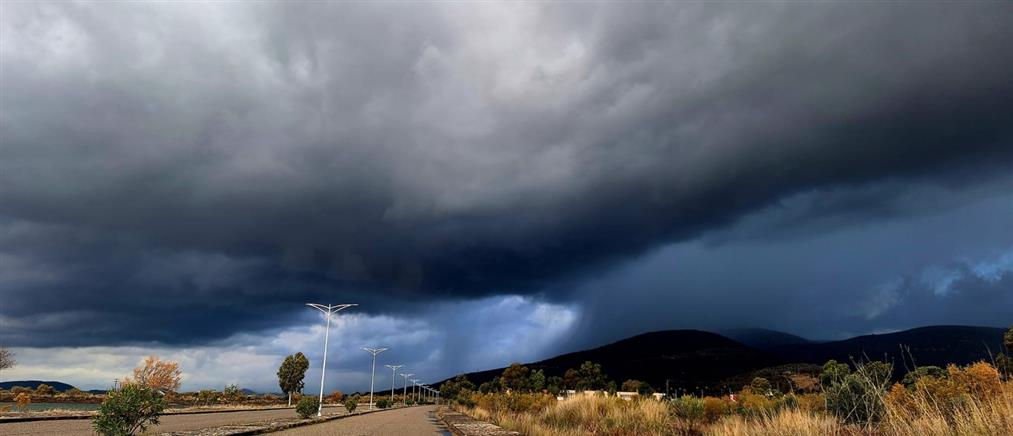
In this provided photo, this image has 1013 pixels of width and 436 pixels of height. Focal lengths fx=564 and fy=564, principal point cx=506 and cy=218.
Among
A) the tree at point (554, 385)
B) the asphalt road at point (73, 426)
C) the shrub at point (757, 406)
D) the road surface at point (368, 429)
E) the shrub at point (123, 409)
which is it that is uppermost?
the tree at point (554, 385)

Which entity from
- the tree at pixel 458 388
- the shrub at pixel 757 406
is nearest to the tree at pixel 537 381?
the tree at pixel 458 388

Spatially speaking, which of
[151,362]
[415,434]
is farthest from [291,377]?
[415,434]

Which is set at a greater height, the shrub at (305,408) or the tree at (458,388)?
the tree at (458,388)

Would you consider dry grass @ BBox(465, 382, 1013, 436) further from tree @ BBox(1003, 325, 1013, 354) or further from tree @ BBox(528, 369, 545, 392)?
tree @ BBox(1003, 325, 1013, 354)

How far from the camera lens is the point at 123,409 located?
15477 millimetres

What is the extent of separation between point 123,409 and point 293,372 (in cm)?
10828

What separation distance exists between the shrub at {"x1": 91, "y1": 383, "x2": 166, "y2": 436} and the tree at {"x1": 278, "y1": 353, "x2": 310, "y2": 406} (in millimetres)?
104863

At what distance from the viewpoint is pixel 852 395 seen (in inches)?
646

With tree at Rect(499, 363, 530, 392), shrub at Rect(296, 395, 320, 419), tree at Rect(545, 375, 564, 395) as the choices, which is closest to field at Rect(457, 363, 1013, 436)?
shrub at Rect(296, 395, 320, 419)

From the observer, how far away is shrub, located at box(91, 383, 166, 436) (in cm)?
1500

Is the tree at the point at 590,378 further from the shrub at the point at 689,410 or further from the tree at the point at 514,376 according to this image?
the shrub at the point at 689,410

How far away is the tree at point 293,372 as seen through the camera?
4478 inches

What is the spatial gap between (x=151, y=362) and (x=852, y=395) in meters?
89.5

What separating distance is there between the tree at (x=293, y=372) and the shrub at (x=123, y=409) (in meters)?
105
